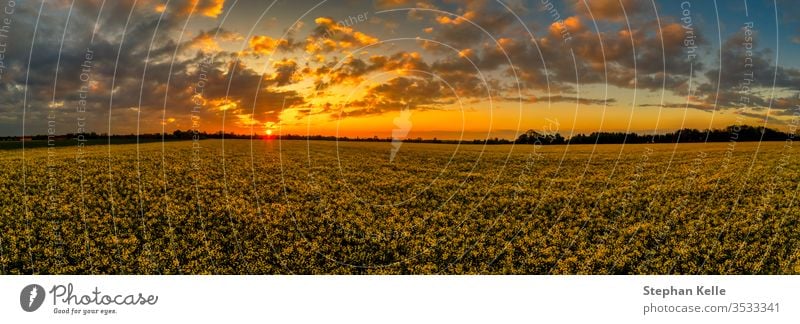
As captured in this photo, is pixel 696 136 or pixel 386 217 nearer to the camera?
pixel 386 217

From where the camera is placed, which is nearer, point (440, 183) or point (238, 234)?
point (238, 234)

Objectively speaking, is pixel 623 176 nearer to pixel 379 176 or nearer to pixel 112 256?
pixel 379 176

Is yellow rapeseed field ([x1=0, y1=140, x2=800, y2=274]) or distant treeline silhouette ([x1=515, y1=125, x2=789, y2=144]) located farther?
distant treeline silhouette ([x1=515, y1=125, x2=789, y2=144])

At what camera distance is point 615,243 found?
19.0m

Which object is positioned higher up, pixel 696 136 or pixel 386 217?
pixel 696 136

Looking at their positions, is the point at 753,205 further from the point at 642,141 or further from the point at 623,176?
the point at 642,141

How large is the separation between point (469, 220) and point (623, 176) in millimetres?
→ 13180

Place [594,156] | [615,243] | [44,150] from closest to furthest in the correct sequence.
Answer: [615,243]
[44,150]
[594,156]

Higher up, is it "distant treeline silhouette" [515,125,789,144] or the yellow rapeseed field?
"distant treeline silhouette" [515,125,789,144]

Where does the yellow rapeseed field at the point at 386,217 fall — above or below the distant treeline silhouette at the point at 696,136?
below

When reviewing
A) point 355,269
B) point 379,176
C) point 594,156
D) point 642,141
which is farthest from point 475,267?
point 642,141

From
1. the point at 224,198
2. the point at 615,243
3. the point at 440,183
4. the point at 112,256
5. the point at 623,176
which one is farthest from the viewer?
the point at 623,176

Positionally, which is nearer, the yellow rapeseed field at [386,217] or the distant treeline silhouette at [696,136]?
the yellow rapeseed field at [386,217]

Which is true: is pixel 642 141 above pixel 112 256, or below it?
above
